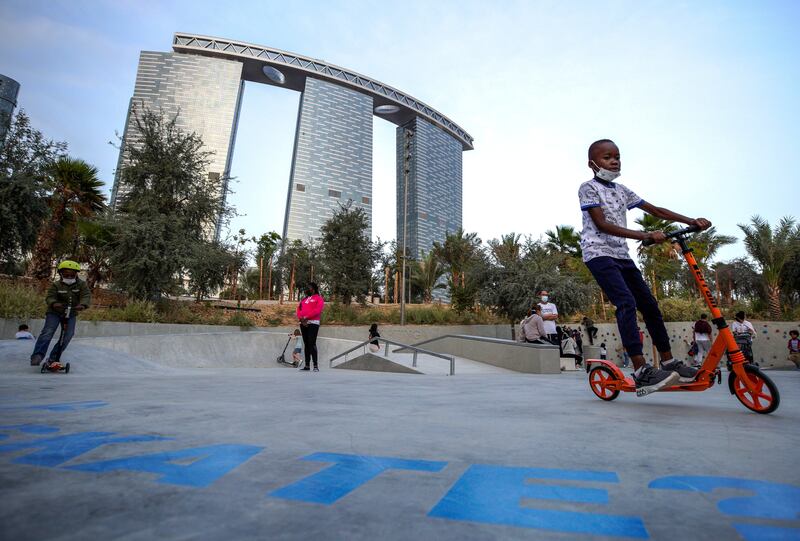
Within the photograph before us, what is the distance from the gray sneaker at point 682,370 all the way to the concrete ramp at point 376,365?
723cm

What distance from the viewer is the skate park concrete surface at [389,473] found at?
935 millimetres

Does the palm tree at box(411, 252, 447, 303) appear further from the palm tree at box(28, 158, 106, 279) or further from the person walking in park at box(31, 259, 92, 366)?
the person walking in park at box(31, 259, 92, 366)

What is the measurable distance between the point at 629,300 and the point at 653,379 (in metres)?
0.62

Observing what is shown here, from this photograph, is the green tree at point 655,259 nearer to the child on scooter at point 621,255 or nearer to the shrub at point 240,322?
the shrub at point 240,322

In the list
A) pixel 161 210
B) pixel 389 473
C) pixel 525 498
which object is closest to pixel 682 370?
pixel 525 498

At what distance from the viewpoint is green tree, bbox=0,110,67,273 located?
14500 mm

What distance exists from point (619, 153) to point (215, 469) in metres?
3.89

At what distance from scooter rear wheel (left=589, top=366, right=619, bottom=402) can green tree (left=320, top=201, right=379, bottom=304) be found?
2525cm

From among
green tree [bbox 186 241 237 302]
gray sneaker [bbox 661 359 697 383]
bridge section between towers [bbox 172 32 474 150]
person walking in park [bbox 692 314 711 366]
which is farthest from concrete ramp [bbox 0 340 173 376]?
bridge section between towers [bbox 172 32 474 150]

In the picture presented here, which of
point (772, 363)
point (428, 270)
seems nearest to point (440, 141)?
point (428, 270)

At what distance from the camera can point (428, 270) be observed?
52438mm

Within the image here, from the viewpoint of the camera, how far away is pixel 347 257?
29.3 m

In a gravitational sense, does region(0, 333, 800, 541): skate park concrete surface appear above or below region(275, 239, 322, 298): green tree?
below

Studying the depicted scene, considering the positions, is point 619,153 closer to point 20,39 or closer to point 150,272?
point 20,39
